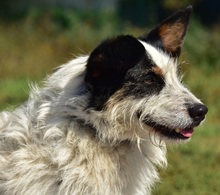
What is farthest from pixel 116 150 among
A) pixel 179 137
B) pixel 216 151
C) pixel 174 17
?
pixel 216 151

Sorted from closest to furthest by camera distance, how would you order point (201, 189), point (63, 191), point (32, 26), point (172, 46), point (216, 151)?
point (63, 191) < point (172, 46) < point (201, 189) < point (216, 151) < point (32, 26)

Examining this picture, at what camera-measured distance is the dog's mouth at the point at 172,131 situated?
4.45m

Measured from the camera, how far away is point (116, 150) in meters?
4.55

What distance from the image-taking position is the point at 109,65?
439 centimetres

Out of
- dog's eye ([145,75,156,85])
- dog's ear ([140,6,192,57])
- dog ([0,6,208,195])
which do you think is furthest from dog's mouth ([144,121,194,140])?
dog's ear ([140,6,192,57])

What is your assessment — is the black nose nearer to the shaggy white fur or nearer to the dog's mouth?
the dog's mouth

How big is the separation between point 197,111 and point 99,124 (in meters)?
0.64

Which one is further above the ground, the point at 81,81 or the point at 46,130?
the point at 81,81

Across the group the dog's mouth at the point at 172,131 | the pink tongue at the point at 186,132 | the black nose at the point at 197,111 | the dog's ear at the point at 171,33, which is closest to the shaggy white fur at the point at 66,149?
the dog's mouth at the point at 172,131

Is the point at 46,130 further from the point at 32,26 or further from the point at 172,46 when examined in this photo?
the point at 32,26

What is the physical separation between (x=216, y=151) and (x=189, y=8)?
3559 millimetres

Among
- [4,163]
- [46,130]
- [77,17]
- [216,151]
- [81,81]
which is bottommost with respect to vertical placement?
[77,17]

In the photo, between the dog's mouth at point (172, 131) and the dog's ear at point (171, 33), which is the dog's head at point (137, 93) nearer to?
the dog's mouth at point (172, 131)

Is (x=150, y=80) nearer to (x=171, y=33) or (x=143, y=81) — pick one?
(x=143, y=81)
